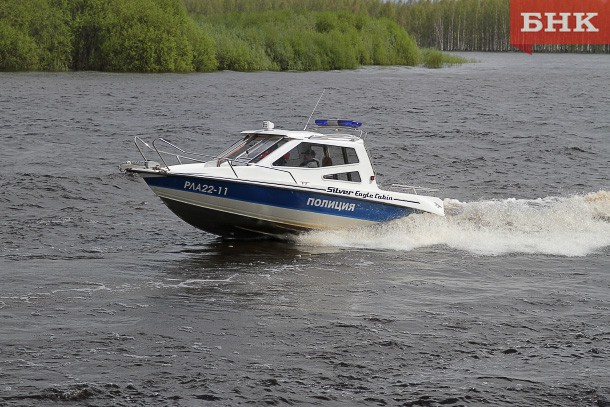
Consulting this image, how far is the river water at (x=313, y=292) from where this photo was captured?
13117mm

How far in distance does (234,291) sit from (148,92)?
39.9 m

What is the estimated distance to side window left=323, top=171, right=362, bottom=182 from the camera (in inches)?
823

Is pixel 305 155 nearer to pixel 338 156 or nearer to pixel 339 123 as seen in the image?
pixel 338 156

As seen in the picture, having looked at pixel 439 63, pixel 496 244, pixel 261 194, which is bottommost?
pixel 439 63

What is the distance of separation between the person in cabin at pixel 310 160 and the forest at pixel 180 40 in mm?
53715

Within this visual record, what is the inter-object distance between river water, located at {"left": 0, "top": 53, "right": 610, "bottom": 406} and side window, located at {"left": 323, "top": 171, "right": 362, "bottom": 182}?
121 cm

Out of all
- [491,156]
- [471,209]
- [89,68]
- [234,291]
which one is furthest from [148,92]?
[234,291]

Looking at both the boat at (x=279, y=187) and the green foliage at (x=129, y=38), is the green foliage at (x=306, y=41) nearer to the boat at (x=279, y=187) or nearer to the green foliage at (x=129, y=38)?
the green foliage at (x=129, y=38)

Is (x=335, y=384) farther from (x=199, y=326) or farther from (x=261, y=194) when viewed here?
(x=261, y=194)

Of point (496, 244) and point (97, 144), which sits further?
point (97, 144)

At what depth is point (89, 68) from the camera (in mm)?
74062

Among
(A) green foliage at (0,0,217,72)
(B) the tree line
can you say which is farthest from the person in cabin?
(B) the tree line

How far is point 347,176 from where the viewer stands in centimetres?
2108

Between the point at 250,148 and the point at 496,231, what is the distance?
637cm
